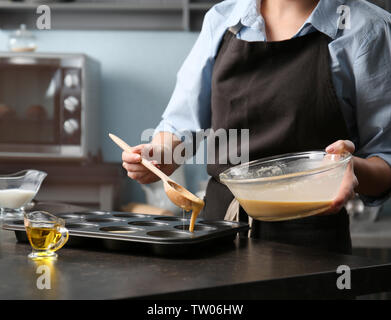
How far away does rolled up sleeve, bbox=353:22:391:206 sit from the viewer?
1047 millimetres

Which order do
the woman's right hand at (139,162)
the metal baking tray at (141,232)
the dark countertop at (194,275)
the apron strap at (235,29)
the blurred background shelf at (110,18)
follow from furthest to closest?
the blurred background shelf at (110,18), the apron strap at (235,29), the woman's right hand at (139,162), the metal baking tray at (141,232), the dark countertop at (194,275)

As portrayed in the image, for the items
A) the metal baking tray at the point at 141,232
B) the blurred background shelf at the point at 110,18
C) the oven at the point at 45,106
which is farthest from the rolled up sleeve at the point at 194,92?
the blurred background shelf at the point at 110,18

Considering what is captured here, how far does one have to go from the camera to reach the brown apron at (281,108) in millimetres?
1034

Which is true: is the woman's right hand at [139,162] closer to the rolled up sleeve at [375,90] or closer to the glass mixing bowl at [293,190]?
the glass mixing bowl at [293,190]

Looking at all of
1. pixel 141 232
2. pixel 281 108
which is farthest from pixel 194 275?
pixel 281 108

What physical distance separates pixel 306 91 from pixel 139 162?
375 mm

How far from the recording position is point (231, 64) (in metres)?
1.16

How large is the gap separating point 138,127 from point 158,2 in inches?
26.6

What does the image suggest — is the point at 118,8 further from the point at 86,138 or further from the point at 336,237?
the point at 336,237

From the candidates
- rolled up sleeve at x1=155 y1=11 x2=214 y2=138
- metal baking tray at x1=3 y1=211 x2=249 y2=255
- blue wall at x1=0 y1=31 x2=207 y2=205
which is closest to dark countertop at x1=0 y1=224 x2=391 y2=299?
metal baking tray at x1=3 y1=211 x2=249 y2=255

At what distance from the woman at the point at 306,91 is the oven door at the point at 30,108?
139 centimetres

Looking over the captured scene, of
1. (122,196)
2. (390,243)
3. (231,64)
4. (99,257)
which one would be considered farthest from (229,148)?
(122,196)

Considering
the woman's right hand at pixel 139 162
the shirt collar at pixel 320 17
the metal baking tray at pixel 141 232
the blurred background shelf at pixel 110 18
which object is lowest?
the metal baking tray at pixel 141 232

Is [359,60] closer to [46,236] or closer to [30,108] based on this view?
[46,236]
